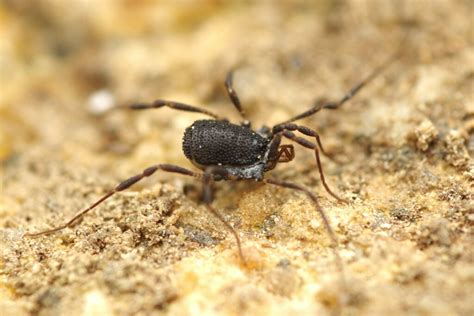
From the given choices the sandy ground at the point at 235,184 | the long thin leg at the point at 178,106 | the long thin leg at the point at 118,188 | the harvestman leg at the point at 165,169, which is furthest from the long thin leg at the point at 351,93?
the long thin leg at the point at 118,188

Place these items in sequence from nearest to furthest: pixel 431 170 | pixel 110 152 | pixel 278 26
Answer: pixel 431 170 < pixel 110 152 < pixel 278 26

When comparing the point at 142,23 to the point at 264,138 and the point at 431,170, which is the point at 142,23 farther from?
the point at 431,170

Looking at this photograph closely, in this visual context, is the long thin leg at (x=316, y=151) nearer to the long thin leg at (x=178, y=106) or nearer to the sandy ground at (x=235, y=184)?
the sandy ground at (x=235, y=184)

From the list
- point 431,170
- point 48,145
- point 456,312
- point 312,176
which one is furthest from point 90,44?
point 456,312

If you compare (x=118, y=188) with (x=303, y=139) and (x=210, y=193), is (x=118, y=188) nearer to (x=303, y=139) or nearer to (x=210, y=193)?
(x=210, y=193)

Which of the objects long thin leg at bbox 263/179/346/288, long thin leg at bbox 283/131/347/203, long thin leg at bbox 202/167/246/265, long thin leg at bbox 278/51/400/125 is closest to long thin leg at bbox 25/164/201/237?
long thin leg at bbox 202/167/246/265
